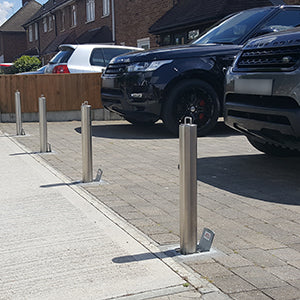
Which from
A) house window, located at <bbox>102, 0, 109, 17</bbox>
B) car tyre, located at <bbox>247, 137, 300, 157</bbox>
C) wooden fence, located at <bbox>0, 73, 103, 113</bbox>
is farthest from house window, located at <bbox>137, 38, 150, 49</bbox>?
car tyre, located at <bbox>247, 137, 300, 157</bbox>

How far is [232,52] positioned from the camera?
8188 millimetres

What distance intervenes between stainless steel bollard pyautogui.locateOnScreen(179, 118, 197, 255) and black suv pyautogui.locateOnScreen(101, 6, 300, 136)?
4974 mm

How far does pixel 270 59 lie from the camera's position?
5.23 meters

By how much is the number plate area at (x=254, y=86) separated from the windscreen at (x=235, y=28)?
2.76 m

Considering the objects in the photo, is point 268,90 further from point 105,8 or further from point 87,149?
point 105,8

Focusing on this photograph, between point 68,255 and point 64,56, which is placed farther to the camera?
point 64,56

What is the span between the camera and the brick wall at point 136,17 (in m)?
22.3

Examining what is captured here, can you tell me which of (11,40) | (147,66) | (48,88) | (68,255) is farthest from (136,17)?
(11,40)

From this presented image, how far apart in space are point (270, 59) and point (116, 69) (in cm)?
434

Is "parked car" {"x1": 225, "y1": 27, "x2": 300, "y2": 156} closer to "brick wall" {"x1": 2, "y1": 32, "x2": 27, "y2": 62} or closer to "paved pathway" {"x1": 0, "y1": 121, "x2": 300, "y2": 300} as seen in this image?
"paved pathway" {"x1": 0, "y1": 121, "x2": 300, "y2": 300}

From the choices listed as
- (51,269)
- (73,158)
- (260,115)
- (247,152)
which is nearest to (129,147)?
(73,158)

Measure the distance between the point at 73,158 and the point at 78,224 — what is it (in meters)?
3.16

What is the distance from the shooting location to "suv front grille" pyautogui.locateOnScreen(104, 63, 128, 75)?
889cm

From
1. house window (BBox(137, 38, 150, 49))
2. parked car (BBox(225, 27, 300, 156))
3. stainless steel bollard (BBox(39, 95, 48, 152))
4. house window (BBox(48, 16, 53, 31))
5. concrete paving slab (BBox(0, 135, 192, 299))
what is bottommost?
concrete paving slab (BBox(0, 135, 192, 299))
